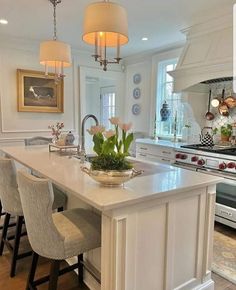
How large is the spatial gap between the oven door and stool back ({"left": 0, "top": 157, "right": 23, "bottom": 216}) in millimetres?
2156

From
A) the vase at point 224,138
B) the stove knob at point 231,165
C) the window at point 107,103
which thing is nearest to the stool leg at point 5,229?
the stove knob at point 231,165

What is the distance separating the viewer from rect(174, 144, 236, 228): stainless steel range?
287cm

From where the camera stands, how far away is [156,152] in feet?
13.3

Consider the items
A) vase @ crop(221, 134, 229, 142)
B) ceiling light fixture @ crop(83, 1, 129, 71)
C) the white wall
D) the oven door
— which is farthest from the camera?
the white wall

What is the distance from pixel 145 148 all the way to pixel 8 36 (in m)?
2.93

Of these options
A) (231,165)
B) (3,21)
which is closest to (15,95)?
(3,21)

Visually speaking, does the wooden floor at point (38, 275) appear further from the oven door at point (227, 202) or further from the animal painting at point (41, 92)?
the animal painting at point (41, 92)

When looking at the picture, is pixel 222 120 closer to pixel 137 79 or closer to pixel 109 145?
pixel 137 79

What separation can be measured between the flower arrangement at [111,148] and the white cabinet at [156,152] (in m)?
2.27

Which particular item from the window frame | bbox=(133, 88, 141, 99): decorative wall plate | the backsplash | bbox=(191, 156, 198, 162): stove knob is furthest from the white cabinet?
bbox=(133, 88, 141, 99): decorative wall plate

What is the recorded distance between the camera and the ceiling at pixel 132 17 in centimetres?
287

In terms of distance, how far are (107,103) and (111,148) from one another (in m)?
5.02

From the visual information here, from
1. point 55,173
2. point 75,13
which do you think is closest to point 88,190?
point 55,173

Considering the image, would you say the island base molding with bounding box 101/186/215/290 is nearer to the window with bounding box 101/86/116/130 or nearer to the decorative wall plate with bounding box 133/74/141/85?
the decorative wall plate with bounding box 133/74/141/85
